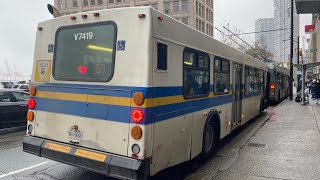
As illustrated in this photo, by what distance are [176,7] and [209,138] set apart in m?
78.7

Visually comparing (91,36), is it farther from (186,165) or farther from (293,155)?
(293,155)

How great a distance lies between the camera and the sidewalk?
19.9 ft

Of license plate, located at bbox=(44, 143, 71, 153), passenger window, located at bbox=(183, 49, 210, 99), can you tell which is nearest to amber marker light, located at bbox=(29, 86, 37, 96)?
license plate, located at bbox=(44, 143, 71, 153)

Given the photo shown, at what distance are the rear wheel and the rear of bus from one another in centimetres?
241

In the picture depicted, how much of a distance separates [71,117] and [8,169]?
216cm

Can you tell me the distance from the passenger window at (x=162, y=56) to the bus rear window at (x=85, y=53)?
677 millimetres

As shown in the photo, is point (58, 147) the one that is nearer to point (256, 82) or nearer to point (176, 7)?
point (256, 82)

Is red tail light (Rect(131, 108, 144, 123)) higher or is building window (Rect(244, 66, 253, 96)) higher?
building window (Rect(244, 66, 253, 96))

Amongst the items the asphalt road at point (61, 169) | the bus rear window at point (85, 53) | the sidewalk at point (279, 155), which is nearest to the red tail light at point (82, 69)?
the bus rear window at point (85, 53)

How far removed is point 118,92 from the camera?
4746 millimetres

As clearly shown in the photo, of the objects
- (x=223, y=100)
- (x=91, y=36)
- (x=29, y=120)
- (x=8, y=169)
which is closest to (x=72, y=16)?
(x=91, y=36)

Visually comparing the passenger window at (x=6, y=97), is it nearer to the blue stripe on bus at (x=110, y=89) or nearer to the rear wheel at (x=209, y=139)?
the blue stripe on bus at (x=110, y=89)

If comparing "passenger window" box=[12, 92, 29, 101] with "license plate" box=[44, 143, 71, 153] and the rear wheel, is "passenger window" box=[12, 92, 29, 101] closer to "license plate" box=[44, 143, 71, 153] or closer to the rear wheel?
"license plate" box=[44, 143, 71, 153]

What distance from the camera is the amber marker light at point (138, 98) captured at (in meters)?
4.51
